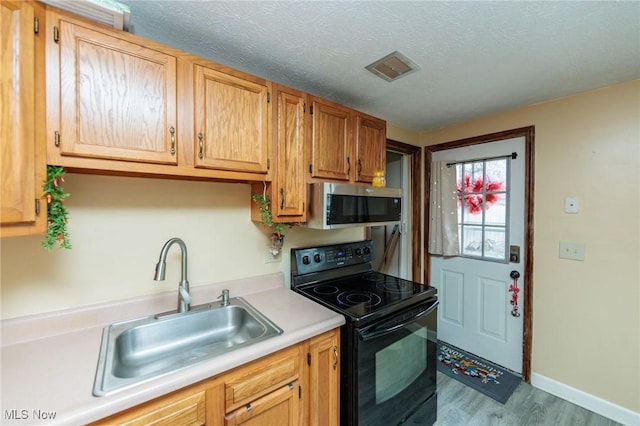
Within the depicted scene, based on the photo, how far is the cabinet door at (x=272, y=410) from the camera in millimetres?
991

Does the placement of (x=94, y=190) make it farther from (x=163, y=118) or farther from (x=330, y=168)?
(x=330, y=168)

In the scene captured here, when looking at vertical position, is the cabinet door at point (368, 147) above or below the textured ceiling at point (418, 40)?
below

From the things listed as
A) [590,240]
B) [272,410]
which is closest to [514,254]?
[590,240]

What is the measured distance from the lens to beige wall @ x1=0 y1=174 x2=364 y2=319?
1.08 meters

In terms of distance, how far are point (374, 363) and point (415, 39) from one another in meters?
1.62

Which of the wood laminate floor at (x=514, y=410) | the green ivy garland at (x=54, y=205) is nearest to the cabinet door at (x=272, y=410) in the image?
the green ivy garland at (x=54, y=205)

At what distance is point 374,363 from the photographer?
134cm

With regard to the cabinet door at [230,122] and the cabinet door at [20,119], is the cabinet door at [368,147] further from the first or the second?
the cabinet door at [20,119]

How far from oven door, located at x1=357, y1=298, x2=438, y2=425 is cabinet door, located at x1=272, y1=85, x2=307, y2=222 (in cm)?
75

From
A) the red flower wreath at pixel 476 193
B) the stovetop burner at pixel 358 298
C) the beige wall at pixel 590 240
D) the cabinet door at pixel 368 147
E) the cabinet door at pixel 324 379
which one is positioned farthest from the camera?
the red flower wreath at pixel 476 193

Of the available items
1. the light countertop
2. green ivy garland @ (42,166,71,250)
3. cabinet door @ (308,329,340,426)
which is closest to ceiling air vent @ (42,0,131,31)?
green ivy garland @ (42,166,71,250)

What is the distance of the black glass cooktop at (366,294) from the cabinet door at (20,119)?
1298mm

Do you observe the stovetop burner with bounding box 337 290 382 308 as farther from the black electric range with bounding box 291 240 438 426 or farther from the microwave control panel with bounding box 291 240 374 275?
the microwave control panel with bounding box 291 240 374 275

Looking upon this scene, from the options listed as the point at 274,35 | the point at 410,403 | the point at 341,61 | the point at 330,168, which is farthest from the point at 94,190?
the point at 410,403
